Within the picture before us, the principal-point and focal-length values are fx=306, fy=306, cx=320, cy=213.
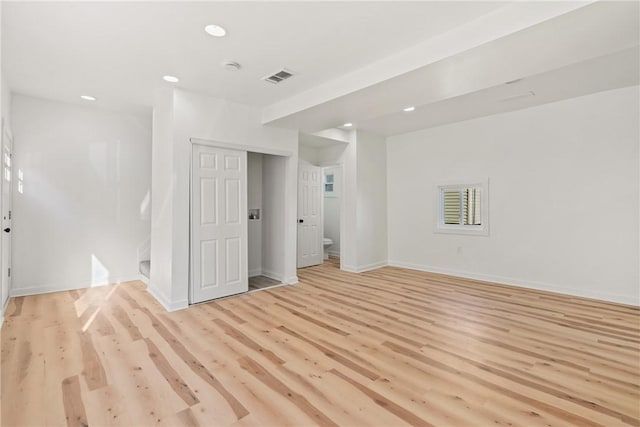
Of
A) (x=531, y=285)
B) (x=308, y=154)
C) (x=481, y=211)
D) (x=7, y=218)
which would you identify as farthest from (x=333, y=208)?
(x=7, y=218)

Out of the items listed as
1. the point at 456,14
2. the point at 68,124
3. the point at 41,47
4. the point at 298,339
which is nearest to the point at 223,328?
the point at 298,339

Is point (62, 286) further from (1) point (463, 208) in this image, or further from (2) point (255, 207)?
(1) point (463, 208)

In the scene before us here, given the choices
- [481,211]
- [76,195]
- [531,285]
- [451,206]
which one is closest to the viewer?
[76,195]

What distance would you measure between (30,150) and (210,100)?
8.43 ft

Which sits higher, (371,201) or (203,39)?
(203,39)

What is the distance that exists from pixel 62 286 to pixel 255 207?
9.86 feet

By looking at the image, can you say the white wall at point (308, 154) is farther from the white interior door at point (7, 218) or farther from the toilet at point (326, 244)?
the white interior door at point (7, 218)

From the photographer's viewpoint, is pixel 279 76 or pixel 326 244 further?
pixel 326 244

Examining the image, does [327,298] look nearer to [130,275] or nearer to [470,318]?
[470,318]

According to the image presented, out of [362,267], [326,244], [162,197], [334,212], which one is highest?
[162,197]

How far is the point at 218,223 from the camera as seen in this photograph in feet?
13.6

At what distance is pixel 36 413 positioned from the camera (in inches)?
73.0

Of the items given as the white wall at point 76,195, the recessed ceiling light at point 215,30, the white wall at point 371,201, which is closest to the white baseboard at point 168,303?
the white wall at point 76,195

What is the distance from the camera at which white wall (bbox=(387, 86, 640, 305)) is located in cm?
401
